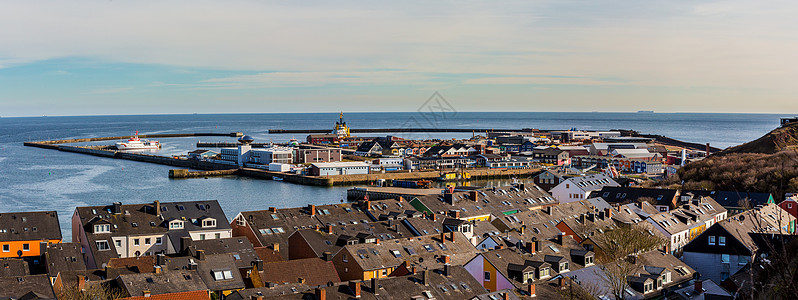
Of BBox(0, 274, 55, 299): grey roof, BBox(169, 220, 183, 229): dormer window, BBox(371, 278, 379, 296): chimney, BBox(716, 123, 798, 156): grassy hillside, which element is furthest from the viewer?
BBox(716, 123, 798, 156): grassy hillside

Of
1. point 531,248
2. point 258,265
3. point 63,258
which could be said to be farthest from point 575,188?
point 63,258

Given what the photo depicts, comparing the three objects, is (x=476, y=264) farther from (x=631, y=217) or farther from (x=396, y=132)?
(x=396, y=132)

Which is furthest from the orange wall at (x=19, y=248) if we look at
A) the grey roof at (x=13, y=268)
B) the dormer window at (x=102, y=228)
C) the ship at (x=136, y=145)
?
the ship at (x=136, y=145)

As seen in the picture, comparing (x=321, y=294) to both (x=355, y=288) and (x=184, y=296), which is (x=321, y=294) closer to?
(x=355, y=288)

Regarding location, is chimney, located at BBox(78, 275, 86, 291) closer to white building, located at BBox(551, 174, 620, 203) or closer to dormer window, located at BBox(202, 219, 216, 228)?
dormer window, located at BBox(202, 219, 216, 228)

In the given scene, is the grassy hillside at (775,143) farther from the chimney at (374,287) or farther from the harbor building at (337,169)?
the chimney at (374,287)

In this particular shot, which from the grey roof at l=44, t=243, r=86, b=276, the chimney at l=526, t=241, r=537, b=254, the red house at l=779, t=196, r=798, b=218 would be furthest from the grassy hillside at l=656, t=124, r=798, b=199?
the grey roof at l=44, t=243, r=86, b=276
